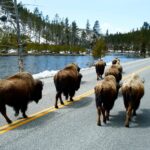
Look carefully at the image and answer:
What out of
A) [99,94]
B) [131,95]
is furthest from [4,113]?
[131,95]

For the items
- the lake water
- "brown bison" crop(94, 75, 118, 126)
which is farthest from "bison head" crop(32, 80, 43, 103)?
the lake water

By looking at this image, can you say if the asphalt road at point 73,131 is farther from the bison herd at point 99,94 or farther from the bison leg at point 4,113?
the bison herd at point 99,94

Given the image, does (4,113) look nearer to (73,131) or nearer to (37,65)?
(73,131)

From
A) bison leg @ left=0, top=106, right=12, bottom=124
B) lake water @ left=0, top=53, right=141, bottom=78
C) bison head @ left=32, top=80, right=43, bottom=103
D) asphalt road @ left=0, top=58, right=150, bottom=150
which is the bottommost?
lake water @ left=0, top=53, right=141, bottom=78

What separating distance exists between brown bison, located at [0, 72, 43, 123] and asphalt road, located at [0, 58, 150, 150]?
387 mm

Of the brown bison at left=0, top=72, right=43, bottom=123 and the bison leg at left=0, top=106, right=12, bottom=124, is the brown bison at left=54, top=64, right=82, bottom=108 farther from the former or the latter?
the bison leg at left=0, top=106, right=12, bottom=124

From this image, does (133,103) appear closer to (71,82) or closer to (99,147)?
(99,147)

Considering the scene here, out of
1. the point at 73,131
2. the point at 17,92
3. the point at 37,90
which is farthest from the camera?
the point at 37,90

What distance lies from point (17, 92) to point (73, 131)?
183cm

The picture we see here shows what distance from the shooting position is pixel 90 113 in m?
10.6

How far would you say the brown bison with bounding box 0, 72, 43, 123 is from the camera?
29.1ft

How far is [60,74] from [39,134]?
4111 mm

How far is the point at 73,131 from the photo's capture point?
27.3ft

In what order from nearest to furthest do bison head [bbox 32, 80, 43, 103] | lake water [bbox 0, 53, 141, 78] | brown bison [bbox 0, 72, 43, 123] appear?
brown bison [bbox 0, 72, 43, 123], bison head [bbox 32, 80, 43, 103], lake water [bbox 0, 53, 141, 78]
